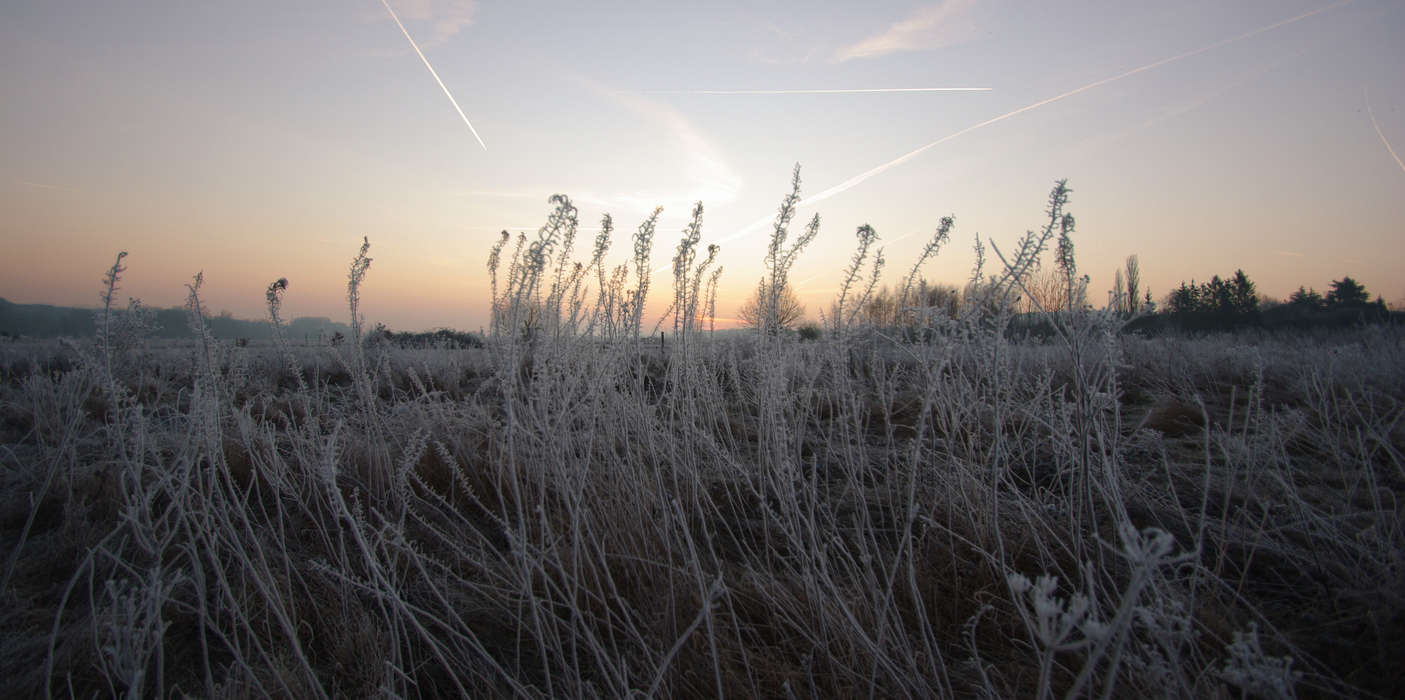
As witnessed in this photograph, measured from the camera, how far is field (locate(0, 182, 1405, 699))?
1.23 metres

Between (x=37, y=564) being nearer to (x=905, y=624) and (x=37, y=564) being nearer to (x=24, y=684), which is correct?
(x=24, y=684)

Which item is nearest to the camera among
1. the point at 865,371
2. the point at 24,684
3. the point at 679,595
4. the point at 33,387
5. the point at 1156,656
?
the point at 1156,656

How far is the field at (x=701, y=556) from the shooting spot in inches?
48.3

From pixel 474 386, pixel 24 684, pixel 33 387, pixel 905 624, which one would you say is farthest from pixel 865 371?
pixel 33 387

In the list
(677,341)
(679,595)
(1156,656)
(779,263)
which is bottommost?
(679,595)

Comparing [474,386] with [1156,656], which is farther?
[474,386]

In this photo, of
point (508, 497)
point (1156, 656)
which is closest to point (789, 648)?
point (1156, 656)

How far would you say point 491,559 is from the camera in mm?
2309

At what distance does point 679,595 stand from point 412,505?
6.00 feet

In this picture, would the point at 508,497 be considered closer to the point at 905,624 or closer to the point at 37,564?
the point at 37,564

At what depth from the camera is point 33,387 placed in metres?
4.02

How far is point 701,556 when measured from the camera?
222cm

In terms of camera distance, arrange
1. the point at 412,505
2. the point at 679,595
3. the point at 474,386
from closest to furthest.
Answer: the point at 679,595 → the point at 412,505 → the point at 474,386

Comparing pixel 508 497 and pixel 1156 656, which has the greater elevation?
pixel 1156 656
